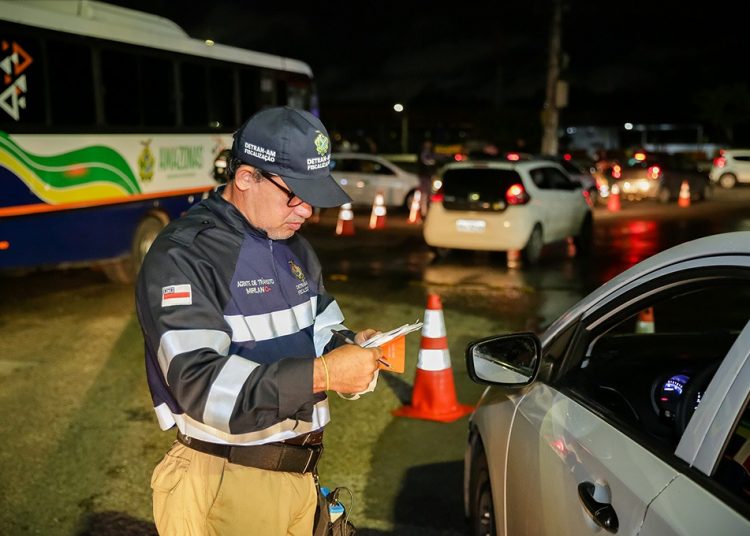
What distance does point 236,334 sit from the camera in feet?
7.77

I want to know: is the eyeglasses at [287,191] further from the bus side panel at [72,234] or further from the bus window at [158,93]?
the bus window at [158,93]

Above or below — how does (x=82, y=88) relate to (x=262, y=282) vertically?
above

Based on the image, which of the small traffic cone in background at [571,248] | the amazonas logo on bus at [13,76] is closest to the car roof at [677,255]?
the amazonas logo on bus at [13,76]

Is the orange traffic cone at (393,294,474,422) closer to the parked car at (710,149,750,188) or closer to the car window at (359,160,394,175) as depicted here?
the car window at (359,160,394,175)

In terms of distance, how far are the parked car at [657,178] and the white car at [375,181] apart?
26.1 ft

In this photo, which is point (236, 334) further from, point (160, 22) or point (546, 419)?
point (160, 22)

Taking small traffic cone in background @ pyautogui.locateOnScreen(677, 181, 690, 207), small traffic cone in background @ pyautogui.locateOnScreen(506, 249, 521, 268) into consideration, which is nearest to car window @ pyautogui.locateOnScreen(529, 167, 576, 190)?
small traffic cone in background @ pyautogui.locateOnScreen(506, 249, 521, 268)

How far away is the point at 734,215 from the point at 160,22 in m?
15.5

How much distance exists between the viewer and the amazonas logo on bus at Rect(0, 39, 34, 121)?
368 inches

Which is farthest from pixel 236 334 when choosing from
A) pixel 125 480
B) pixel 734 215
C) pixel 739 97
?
pixel 739 97

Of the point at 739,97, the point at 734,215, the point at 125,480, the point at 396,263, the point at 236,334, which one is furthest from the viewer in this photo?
the point at 739,97

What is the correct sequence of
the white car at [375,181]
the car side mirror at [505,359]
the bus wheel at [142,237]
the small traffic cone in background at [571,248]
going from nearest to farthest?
the car side mirror at [505,359]
the bus wheel at [142,237]
the small traffic cone in background at [571,248]
the white car at [375,181]

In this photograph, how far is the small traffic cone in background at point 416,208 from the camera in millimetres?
19823

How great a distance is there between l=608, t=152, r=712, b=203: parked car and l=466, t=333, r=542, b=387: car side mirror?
2429cm
